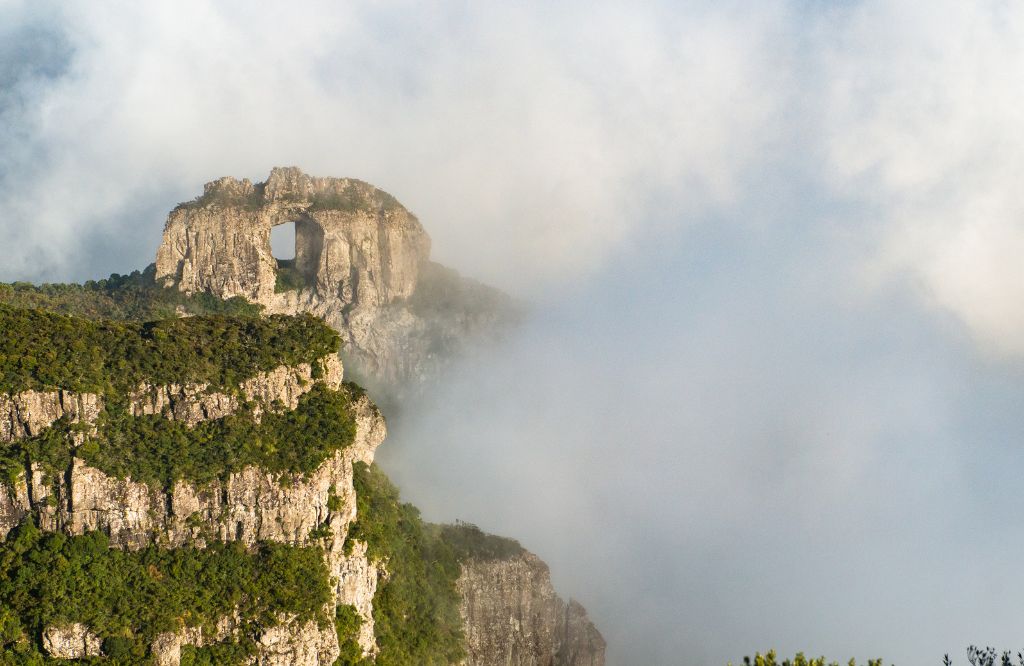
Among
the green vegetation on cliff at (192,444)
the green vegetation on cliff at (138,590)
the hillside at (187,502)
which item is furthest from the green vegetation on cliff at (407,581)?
the green vegetation on cliff at (138,590)

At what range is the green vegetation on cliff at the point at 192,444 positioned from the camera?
94688mm

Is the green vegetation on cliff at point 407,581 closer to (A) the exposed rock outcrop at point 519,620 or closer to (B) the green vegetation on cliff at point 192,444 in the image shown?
(A) the exposed rock outcrop at point 519,620

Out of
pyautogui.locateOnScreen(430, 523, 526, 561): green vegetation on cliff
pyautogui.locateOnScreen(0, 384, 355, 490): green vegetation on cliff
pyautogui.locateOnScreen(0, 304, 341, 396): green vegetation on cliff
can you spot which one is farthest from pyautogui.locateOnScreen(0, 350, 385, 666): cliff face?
pyautogui.locateOnScreen(430, 523, 526, 561): green vegetation on cliff

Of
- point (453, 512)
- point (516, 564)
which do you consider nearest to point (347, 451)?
point (516, 564)

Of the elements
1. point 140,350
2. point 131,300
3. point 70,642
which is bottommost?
point 70,642

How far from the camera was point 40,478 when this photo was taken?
9281 cm

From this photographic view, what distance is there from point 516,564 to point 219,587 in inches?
2159

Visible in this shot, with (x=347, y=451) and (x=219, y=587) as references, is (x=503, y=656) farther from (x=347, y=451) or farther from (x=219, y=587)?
(x=219, y=587)

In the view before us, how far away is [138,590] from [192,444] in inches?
563

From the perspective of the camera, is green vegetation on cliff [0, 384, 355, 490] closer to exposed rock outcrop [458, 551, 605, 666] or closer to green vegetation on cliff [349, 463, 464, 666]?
green vegetation on cliff [349, 463, 464, 666]

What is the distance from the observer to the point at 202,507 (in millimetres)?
98125

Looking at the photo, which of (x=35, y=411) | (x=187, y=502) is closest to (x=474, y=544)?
(x=187, y=502)

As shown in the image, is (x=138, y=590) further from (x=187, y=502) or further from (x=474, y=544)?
(x=474, y=544)

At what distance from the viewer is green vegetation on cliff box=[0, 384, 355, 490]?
94.7 m
